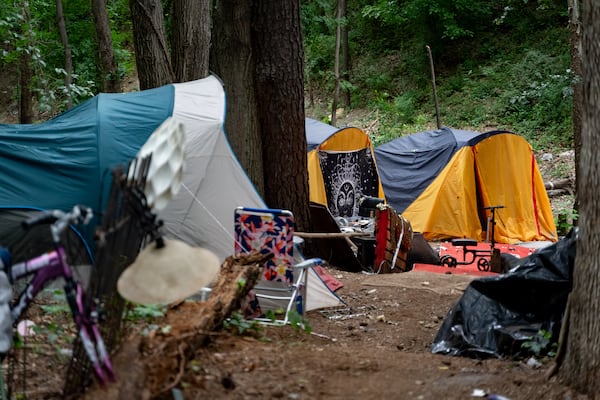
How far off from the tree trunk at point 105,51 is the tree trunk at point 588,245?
10228 millimetres

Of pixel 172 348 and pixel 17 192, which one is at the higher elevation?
pixel 17 192

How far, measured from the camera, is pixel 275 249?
611cm

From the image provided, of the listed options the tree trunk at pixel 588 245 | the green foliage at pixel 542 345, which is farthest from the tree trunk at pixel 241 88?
the tree trunk at pixel 588 245

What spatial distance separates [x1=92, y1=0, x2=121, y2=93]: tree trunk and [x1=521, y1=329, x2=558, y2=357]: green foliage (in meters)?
9.70

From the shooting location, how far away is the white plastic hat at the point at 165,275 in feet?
8.86

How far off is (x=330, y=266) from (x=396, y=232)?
97 centimetres

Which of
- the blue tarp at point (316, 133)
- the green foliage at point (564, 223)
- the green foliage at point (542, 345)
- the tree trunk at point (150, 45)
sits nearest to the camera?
the green foliage at point (542, 345)

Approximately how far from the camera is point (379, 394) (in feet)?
11.8

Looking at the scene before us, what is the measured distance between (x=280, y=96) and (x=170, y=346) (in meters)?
5.83

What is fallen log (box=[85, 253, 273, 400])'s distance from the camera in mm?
2816

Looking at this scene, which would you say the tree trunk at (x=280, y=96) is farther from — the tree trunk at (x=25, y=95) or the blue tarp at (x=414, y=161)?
the tree trunk at (x=25, y=95)

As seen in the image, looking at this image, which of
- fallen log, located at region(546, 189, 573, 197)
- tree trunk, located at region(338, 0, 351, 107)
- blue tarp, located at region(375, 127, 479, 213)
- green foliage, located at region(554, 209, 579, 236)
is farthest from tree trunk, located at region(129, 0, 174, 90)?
tree trunk, located at region(338, 0, 351, 107)

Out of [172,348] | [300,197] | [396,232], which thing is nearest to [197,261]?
[172,348]

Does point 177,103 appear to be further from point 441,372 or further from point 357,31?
point 357,31
